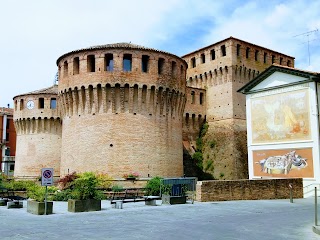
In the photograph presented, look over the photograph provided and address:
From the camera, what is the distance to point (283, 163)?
23297 mm

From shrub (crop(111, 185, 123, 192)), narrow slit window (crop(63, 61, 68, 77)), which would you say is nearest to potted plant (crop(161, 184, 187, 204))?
shrub (crop(111, 185, 123, 192))

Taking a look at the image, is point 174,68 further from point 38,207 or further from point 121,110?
point 38,207

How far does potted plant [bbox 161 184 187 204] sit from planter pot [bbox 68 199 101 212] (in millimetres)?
3446

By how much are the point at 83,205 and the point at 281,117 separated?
14.9m

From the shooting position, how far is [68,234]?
8977 mm

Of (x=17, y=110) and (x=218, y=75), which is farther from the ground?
(x=218, y=75)

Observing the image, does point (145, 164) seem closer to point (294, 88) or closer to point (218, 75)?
point (294, 88)

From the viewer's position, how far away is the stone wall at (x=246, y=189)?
17.4 metres

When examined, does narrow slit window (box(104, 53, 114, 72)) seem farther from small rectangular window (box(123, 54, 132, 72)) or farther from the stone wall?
the stone wall

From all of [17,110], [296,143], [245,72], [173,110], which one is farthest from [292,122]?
[17,110]

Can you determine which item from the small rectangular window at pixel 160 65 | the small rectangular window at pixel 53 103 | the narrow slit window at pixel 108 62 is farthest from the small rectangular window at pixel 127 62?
the small rectangular window at pixel 53 103

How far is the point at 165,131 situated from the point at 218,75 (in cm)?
1376

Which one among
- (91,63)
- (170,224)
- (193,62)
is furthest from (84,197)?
(193,62)

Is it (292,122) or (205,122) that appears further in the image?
(205,122)
